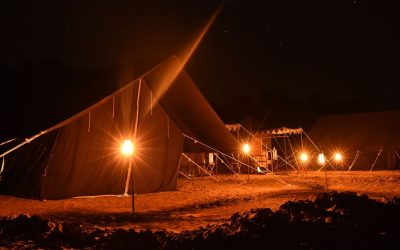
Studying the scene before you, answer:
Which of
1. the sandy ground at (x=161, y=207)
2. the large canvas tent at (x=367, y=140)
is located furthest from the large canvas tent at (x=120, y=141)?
the large canvas tent at (x=367, y=140)

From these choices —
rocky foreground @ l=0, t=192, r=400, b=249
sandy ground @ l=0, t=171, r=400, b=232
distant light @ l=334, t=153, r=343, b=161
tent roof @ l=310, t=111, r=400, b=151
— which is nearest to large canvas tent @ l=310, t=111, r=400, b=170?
tent roof @ l=310, t=111, r=400, b=151

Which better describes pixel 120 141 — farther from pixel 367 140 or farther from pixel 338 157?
pixel 367 140

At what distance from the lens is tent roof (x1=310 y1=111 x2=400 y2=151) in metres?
20.3

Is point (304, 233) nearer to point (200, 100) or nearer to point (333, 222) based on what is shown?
point (333, 222)

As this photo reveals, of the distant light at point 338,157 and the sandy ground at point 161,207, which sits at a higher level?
the distant light at point 338,157

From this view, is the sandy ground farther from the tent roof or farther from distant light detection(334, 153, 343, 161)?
the tent roof

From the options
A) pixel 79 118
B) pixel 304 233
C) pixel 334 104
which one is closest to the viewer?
pixel 304 233

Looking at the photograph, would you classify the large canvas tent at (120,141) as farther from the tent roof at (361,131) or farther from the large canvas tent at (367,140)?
the tent roof at (361,131)

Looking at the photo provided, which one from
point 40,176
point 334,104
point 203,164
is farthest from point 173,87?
point 334,104

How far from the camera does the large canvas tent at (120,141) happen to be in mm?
9523

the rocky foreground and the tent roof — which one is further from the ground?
the tent roof

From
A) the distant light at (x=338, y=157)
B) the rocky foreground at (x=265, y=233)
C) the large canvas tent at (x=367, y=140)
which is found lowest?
the rocky foreground at (x=265, y=233)

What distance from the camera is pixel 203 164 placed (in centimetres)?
1891

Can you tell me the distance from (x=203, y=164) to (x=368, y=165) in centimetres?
816
